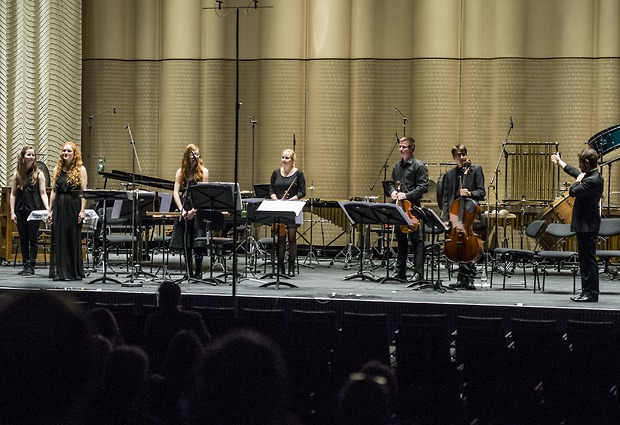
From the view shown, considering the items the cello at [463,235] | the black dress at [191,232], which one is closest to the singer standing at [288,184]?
the black dress at [191,232]

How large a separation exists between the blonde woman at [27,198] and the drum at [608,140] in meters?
7.70

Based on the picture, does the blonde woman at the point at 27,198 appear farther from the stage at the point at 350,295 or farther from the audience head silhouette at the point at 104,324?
the audience head silhouette at the point at 104,324

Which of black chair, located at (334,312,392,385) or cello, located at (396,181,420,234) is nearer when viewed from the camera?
black chair, located at (334,312,392,385)

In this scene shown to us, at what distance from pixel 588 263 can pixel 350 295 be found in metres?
2.37

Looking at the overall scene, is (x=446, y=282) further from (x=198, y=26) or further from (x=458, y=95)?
(x=198, y=26)

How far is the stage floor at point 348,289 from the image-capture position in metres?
7.98

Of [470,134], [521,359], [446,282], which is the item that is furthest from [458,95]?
[521,359]

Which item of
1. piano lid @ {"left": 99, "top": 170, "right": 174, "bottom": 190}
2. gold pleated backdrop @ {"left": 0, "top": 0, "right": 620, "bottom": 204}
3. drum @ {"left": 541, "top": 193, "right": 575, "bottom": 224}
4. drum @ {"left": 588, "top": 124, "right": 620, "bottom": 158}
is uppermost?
gold pleated backdrop @ {"left": 0, "top": 0, "right": 620, "bottom": 204}

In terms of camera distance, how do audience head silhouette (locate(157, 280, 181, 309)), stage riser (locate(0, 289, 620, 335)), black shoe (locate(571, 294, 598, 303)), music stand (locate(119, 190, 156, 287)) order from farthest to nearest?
1. music stand (locate(119, 190, 156, 287))
2. black shoe (locate(571, 294, 598, 303))
3. stage riser (locate(0, 289, 620, 335))
4. audience head silhouette (locate(157, 280, 181, 309))

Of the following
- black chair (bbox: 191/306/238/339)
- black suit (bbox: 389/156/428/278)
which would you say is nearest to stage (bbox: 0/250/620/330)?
black suit (bbox: 389/156/428/278)

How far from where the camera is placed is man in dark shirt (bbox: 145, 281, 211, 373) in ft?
19.0

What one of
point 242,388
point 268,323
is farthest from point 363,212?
point 242,388

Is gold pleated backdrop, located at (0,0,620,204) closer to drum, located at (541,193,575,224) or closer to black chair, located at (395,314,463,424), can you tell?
drum, located at (541,193,575,224)

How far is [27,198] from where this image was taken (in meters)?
11.1
